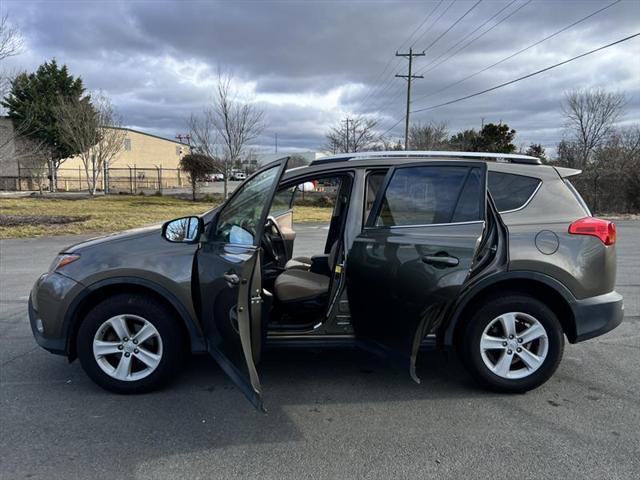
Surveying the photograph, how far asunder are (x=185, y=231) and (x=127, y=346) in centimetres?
96

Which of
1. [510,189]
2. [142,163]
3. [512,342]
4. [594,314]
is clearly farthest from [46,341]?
[142,163]

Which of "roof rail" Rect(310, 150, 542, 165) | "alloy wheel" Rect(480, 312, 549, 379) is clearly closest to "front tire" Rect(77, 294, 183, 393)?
"roof rail" Rect(310, 150, 542, 165)

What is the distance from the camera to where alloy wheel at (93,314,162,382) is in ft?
11.7

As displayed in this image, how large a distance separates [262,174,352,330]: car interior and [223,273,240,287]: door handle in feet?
2.47

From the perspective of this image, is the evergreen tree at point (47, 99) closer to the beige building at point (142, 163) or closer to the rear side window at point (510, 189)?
the beige building at point (142, 163)

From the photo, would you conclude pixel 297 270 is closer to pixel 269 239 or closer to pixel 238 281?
pixel 269 239

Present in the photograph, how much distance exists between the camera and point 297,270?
4.61 m

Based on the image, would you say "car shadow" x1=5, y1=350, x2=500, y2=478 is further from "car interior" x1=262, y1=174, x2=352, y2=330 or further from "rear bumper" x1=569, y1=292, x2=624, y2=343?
A: "rear bumper" x1=569, y1=292, x2=624, y2=343

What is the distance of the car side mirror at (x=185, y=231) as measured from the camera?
358 cm

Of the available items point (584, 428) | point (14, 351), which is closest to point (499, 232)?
point (584, 428)

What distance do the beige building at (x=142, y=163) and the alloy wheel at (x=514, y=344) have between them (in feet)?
135

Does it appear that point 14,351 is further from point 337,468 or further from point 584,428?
point 584,428

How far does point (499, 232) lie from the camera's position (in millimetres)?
3566

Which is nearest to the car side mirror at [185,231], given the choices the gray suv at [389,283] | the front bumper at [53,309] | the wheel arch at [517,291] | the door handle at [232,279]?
the gray suv at [389,283]
